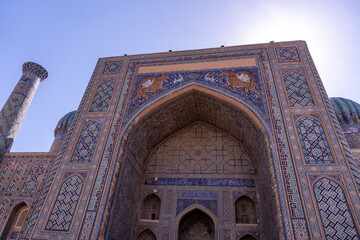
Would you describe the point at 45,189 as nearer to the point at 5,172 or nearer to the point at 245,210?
the point at 5,172

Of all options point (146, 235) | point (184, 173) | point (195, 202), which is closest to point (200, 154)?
point (184, 173)

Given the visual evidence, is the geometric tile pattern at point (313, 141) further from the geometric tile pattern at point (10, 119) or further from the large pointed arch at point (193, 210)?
the geometric tile pattern at point (10, 119)

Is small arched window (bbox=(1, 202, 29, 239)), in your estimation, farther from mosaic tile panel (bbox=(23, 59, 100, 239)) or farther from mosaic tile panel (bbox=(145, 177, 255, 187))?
mosaic tile panel (bbox=(145, 177, 255, 187))

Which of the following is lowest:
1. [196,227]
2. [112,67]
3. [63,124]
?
[196,227]

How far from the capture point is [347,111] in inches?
284

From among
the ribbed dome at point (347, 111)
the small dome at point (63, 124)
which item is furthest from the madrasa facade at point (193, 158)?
the ribbed dome at point (347, 111)

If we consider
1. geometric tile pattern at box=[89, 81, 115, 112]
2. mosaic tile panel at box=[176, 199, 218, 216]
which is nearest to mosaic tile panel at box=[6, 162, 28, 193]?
geometric tile pattern at box=[89, 81, 115, 112]

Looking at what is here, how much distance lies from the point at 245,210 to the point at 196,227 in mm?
970

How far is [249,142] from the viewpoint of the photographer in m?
4.93

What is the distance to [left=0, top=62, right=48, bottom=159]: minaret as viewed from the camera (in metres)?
5.55

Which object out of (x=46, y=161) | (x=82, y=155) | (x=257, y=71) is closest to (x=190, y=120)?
(x=257, y=71)

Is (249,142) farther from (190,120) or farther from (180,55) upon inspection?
(180,55)

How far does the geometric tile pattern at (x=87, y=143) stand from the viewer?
4246mm

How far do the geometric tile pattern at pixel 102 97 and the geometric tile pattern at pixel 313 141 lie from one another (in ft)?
11.1
